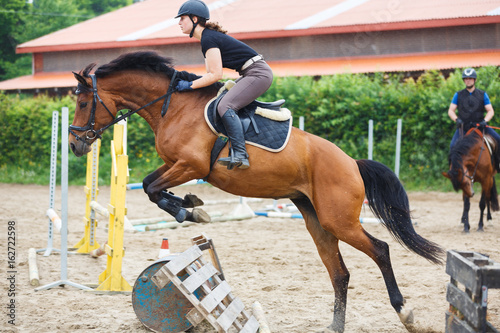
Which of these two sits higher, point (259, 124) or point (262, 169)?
point (259, 124)

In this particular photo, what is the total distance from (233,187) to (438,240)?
488 cm

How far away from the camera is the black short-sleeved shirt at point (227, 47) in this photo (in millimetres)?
4301

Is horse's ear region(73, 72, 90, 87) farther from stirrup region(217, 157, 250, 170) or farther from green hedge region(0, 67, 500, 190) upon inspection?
green hedge region(0, 67, 500, 190)

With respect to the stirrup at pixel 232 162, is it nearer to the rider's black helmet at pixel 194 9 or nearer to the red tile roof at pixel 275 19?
the rider's black helmet at pixel 194 9

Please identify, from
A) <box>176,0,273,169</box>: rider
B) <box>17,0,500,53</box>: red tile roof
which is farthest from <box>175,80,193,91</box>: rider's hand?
<box>17,0,500,53</box>: red tile roof

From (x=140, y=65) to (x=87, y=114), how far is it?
611 millimetres

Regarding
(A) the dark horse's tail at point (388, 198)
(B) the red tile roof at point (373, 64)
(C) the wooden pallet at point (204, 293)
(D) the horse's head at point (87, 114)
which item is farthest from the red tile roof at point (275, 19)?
(C) the wooden pallet at point (204, 293)

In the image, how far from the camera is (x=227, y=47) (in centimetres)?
437

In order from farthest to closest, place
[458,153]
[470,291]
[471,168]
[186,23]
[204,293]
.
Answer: [471,168] → [458,153] → [186,23] → [204,293] → [470,291]

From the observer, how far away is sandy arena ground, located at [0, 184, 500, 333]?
14.5 feet

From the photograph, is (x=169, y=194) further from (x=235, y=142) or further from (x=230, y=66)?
(x=230, y=66)

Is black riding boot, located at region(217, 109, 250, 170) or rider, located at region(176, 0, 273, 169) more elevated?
rider, located at region(176, 0, 273, 169)

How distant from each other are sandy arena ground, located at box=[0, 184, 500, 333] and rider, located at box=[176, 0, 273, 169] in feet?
4.95

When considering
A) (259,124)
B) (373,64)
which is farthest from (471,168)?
(373,64)
